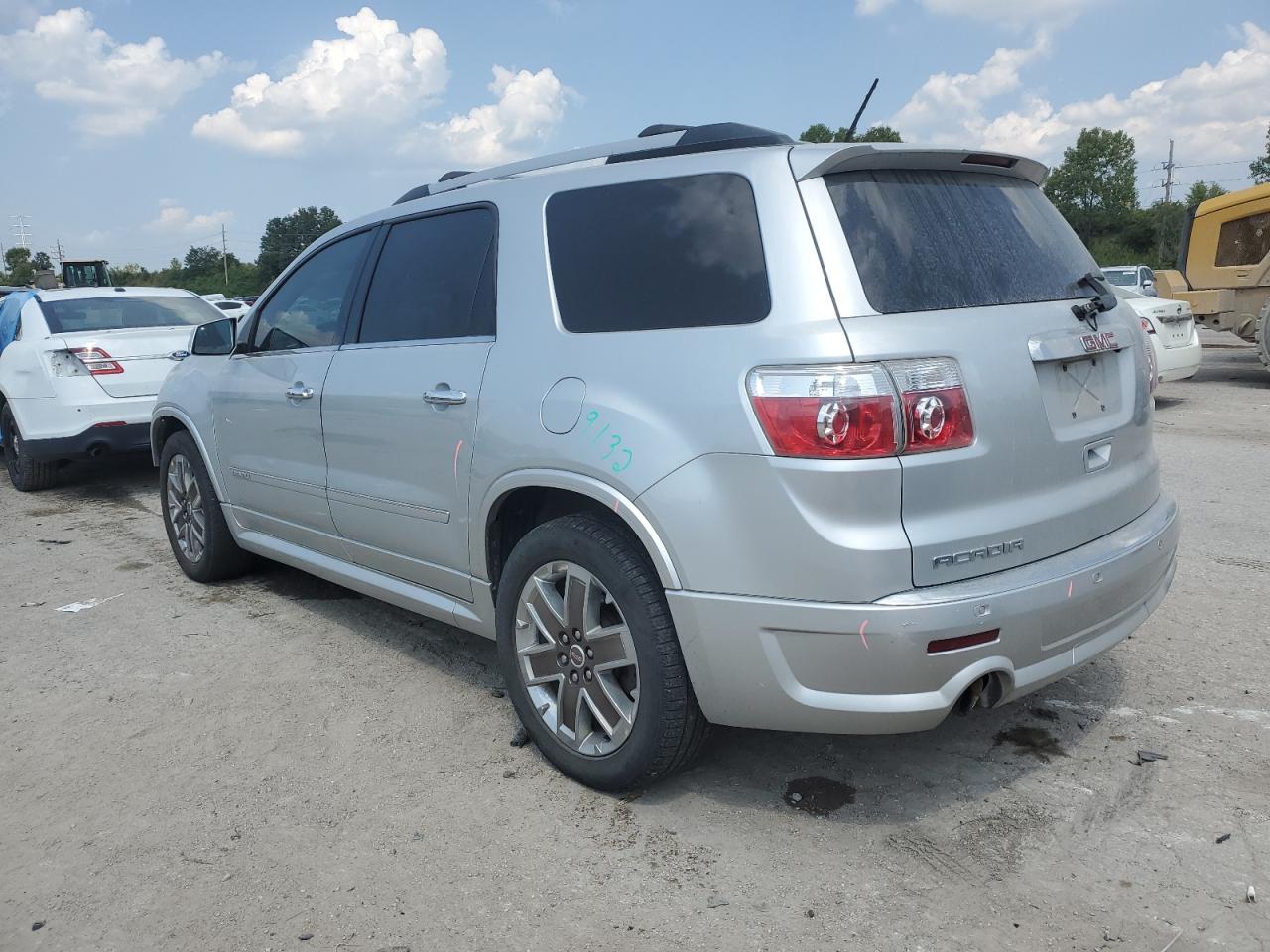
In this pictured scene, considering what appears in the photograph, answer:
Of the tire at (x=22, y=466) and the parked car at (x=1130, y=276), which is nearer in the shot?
the tire at (x=22, y=466)

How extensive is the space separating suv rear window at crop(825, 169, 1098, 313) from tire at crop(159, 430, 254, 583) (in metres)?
3.83

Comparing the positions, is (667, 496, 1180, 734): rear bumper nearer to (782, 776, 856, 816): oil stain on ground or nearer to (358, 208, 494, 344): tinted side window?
(782, 776, 856, 816): oil stain on ground

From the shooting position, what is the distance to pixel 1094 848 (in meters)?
2.73

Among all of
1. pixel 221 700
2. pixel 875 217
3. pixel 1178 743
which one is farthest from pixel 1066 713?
pixel 221 700

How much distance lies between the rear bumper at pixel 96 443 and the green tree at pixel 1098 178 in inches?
3392

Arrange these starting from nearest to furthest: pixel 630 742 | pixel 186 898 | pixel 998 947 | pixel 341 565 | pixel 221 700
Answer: pixel 998 947 < pixel 186 898 < pixel 630 742 < pixel 221 700 < pixel 341 565

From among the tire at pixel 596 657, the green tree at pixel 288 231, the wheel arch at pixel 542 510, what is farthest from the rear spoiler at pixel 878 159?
the green tree at pixel 288 231

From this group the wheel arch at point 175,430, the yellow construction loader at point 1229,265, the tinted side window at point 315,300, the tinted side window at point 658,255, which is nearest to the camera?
the tinted side window at point 658,255

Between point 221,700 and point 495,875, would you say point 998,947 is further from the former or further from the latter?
point 221,700

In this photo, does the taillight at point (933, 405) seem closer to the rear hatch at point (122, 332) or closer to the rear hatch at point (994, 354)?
the rear hatch at point (994, 354)

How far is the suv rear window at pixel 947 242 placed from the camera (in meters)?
2.71

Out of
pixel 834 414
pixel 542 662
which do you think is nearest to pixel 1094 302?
pixel 834 414

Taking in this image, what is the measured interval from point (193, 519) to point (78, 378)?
3.22 metres

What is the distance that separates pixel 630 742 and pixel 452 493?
1.07 metres
